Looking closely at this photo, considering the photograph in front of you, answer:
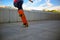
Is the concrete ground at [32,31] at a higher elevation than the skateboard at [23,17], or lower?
lower

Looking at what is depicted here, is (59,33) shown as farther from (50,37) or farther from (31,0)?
(31,0)

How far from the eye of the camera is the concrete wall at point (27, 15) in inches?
83.0

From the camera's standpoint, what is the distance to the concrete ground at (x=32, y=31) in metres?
2.11

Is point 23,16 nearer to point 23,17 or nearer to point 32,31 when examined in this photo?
point 23,17

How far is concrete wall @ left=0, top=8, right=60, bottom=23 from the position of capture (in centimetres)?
211

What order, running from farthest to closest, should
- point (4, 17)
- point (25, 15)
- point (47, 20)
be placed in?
point (47, 20)
point (25, 15)
point (4, 17)

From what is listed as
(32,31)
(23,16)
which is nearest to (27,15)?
(23,16)

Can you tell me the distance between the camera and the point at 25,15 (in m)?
2.25

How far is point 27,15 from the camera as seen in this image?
7.43ft

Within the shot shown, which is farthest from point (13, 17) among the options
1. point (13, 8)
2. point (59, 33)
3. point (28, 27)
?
point (59, 33)

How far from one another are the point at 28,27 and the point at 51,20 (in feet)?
1.41

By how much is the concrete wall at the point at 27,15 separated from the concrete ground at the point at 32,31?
0.06 metres

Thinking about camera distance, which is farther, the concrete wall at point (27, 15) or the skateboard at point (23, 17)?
the skateboard at point (23, 17)

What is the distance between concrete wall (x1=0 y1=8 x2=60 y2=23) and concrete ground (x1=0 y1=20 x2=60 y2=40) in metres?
0.06
